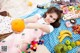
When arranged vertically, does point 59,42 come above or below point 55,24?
below

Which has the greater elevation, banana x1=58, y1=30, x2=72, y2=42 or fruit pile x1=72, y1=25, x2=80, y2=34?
fruit pile x1=72, y1=25, x2=80, y2=34

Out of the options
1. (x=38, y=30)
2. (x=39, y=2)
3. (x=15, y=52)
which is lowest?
(x=15, y=52)

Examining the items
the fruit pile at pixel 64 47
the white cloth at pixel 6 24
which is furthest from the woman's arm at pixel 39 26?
the fruit pile at pixel 64 47

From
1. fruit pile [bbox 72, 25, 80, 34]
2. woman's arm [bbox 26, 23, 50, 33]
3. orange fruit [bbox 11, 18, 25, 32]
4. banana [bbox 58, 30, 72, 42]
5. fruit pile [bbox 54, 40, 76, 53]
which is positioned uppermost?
orange fruit [bbox 11, 18, 25, 32]

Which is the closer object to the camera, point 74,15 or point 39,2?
point 74,15

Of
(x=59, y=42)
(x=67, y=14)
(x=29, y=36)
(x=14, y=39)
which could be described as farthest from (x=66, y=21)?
(x=14, y=39)

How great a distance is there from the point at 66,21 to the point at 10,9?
510mm

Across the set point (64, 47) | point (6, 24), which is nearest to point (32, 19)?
point (6, 24)

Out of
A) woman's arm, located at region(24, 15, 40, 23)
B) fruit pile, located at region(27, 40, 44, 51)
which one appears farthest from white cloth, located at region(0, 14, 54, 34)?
fruit pile, located at region(27, 40, 44, 51)

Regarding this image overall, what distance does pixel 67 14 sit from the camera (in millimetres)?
1624

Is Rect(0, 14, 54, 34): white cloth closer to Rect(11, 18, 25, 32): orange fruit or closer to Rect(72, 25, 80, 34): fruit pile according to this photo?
Rect(11, 18, 25, 32): orange fruit

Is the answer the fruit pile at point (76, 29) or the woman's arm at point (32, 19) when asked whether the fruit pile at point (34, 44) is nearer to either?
the woman's arm at point (32, 19)

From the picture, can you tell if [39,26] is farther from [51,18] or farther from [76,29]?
[76,29]

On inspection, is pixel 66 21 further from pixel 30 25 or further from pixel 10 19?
pixel 10 19
